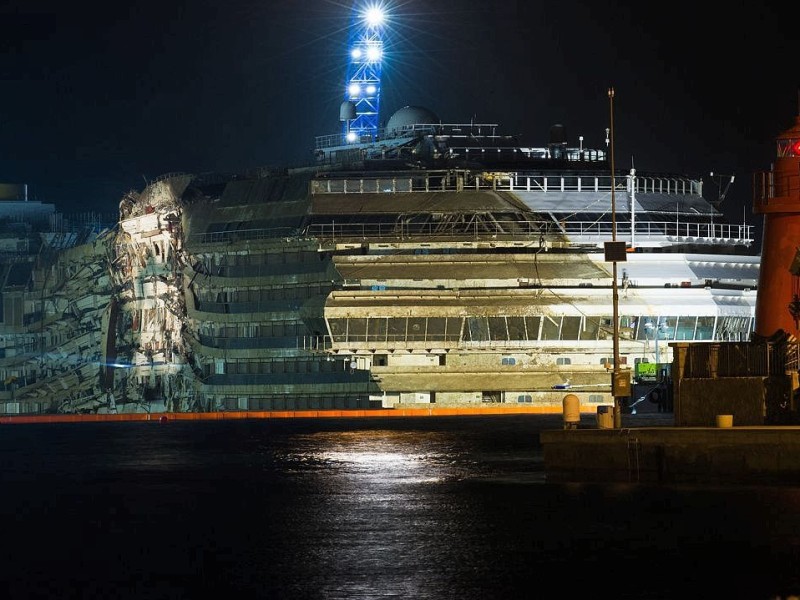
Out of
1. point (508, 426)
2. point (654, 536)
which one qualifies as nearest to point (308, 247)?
point (508, 426)

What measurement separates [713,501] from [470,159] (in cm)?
8989

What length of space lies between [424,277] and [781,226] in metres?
59.3

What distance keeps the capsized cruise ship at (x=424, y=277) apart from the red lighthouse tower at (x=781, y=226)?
50.5 meters

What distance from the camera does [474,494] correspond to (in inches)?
2717

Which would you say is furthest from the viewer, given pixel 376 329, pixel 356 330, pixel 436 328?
pixel 436 328

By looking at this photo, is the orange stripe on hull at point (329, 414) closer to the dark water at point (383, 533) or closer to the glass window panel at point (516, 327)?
the glass window panel at point (516, 327)

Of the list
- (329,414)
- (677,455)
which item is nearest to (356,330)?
(329,414)

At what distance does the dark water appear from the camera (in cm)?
4853

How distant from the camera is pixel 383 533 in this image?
5794 cm

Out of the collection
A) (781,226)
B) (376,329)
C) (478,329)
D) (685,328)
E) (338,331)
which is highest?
(781,226)

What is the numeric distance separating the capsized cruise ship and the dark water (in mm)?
47697

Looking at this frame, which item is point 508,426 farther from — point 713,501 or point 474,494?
point 713,501

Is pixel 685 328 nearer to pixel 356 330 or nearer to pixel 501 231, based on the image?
pixel 501 231

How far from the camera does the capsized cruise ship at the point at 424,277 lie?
5423 inches
